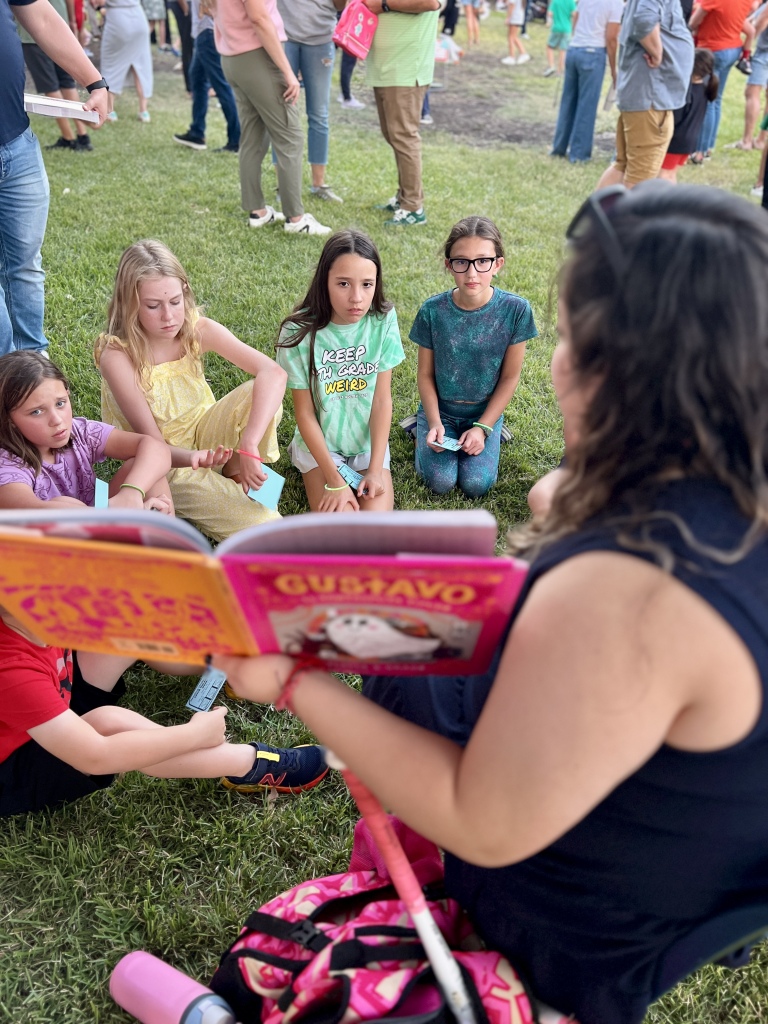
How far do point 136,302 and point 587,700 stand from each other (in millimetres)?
2388

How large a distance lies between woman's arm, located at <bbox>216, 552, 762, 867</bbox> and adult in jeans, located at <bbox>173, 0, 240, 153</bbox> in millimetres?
7458

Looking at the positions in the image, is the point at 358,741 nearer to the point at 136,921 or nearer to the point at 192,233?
the point at 136,921

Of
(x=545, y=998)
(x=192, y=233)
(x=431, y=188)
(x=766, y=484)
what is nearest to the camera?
(x=766, y=484)

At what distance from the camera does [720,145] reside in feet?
29.6

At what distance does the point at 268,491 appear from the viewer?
9.45 feet

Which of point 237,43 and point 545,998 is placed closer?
point 545,998

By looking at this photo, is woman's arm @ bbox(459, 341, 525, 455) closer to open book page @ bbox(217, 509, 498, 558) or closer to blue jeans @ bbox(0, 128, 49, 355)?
blue jeans @ bbox(0, 128, 49, 355)

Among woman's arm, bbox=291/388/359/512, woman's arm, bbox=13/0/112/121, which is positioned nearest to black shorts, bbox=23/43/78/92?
woman's arm, bbox=13/0/112/121

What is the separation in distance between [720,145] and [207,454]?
825 cm

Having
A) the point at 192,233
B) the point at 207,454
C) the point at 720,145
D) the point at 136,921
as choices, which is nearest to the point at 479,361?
the point at 207,454

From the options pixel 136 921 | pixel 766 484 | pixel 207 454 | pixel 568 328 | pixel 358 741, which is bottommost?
pixel 136 921

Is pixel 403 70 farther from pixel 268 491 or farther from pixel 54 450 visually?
pixel 54 450

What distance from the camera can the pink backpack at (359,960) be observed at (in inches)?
45.4

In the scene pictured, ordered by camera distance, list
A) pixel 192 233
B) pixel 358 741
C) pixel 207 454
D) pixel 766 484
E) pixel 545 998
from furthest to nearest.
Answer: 1. pixel 192 233
2. pixel 207 454
3. pixel 545 998
4. pixel 358 741
5. pixel 766 484
